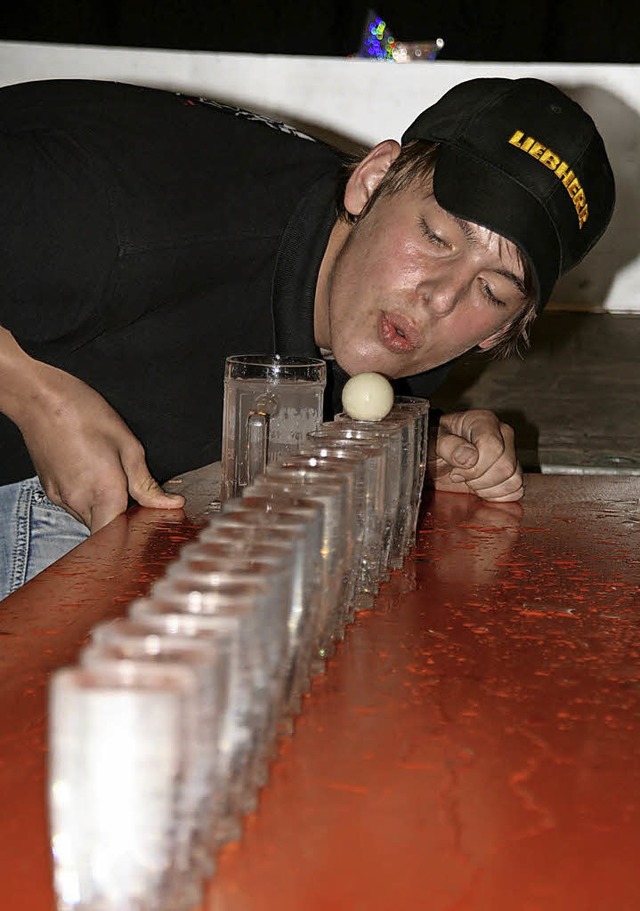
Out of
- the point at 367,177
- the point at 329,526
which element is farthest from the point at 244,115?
the point at 329,526

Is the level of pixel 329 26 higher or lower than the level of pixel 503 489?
higher

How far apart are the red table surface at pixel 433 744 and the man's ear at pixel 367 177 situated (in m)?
0.46

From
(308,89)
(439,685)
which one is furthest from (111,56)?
(439,685)

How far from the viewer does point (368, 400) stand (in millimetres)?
1066

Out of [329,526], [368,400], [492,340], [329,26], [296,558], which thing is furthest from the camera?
[329,26]

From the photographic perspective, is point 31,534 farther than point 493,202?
Yes

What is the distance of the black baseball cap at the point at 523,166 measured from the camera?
1.19 meters

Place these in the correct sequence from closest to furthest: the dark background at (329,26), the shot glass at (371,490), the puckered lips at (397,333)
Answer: the shot glass at (371,490)
the puckered lips at (397,333)
the dark background at (329,26)

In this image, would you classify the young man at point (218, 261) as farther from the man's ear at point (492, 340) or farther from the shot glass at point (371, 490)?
the shot glass at point (371, 490)

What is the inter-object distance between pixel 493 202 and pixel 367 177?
0.23m

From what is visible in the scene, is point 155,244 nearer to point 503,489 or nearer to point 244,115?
point 244,115

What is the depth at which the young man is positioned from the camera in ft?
3.79

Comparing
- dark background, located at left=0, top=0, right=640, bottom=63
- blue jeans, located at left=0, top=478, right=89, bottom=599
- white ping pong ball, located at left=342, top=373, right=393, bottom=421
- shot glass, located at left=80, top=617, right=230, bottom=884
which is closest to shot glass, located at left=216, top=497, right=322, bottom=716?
shot glass, located at left=80, top=617, right=230, bottom=884

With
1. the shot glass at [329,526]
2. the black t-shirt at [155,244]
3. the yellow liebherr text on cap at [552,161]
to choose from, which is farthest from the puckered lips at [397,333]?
the shot glass at [329,526]
